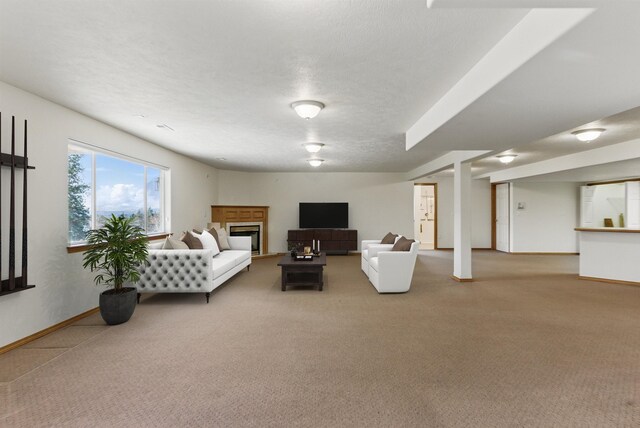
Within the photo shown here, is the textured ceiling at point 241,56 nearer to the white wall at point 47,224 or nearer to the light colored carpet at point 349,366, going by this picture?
the white wall at point 47,224

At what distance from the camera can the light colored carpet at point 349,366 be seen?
2057mm

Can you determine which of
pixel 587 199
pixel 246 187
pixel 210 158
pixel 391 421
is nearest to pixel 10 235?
pixel 391 421

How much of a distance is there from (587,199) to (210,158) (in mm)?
10600

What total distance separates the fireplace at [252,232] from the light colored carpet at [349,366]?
4340 millimetres

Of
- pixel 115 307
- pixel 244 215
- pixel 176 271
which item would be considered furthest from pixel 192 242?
pixel 244 215

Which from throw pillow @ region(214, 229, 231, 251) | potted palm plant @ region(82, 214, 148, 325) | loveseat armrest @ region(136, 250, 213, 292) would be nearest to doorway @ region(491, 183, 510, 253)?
throw pillow @ region(214, 229, 231, 251)

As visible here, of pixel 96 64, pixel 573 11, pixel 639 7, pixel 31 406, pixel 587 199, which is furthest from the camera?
pixel 587 199

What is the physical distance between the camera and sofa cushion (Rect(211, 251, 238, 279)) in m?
4.82

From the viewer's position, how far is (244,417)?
201 cm

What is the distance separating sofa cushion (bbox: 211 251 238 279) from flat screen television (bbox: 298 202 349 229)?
371cm

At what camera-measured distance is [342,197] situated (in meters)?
9.99

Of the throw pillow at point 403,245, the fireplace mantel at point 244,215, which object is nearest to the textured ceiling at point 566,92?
the throw pillow at point 403,245

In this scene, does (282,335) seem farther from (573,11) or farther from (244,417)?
(573,11)

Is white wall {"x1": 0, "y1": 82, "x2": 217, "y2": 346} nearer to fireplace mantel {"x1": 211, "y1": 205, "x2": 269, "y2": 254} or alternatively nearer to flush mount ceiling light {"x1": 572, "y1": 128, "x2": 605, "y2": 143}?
fireplace mantel {"x1": 211, "y1": 205, "x2": 269, "y2": 254}
